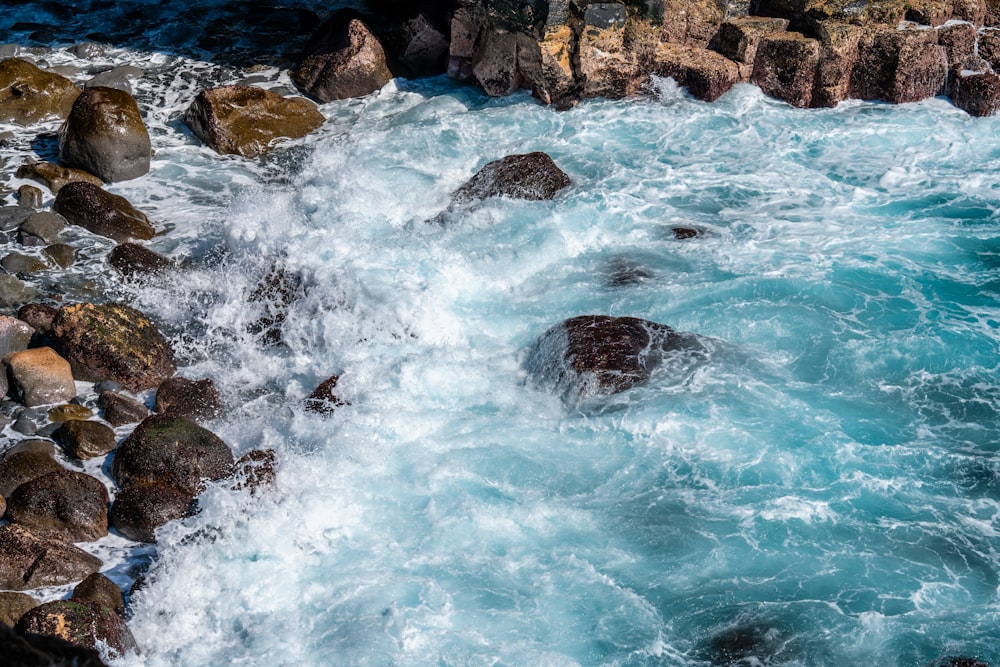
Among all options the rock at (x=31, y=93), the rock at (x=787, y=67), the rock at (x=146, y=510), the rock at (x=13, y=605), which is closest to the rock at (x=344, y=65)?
the rock at (x=31, y=93)

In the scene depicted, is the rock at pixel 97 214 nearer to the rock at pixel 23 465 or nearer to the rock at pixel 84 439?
the rock at pixel 84 439

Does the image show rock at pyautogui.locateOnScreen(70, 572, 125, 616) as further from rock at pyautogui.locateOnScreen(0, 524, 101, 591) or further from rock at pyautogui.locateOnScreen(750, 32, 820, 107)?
rock at pyautogui.locateOnScreen(750, 32, 820, 107)

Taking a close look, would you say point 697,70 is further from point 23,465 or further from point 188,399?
point 23,465


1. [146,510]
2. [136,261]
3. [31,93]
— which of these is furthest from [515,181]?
[31,93]

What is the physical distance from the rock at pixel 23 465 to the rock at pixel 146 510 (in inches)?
21.1

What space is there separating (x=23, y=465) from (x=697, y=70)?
8454 millimetres

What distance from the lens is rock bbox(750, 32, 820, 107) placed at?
11.0 meters

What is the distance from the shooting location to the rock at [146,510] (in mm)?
5762

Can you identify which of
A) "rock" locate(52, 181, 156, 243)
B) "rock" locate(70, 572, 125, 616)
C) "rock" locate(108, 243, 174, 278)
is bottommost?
"rock" locate(70, 572, 125, 616)

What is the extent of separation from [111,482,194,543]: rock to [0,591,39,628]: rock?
0.72 metres

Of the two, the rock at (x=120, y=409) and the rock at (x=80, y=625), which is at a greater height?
the rock at (x=120, y=409)

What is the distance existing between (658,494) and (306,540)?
7.29 feet

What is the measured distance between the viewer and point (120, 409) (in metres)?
6.60

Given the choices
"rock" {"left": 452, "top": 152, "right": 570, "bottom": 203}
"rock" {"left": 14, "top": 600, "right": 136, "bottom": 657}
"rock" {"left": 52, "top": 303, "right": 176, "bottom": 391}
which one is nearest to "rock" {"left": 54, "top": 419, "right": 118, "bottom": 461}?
"rock" {"left": 52, "top": 303, "right": 176, "bottom": 391}
